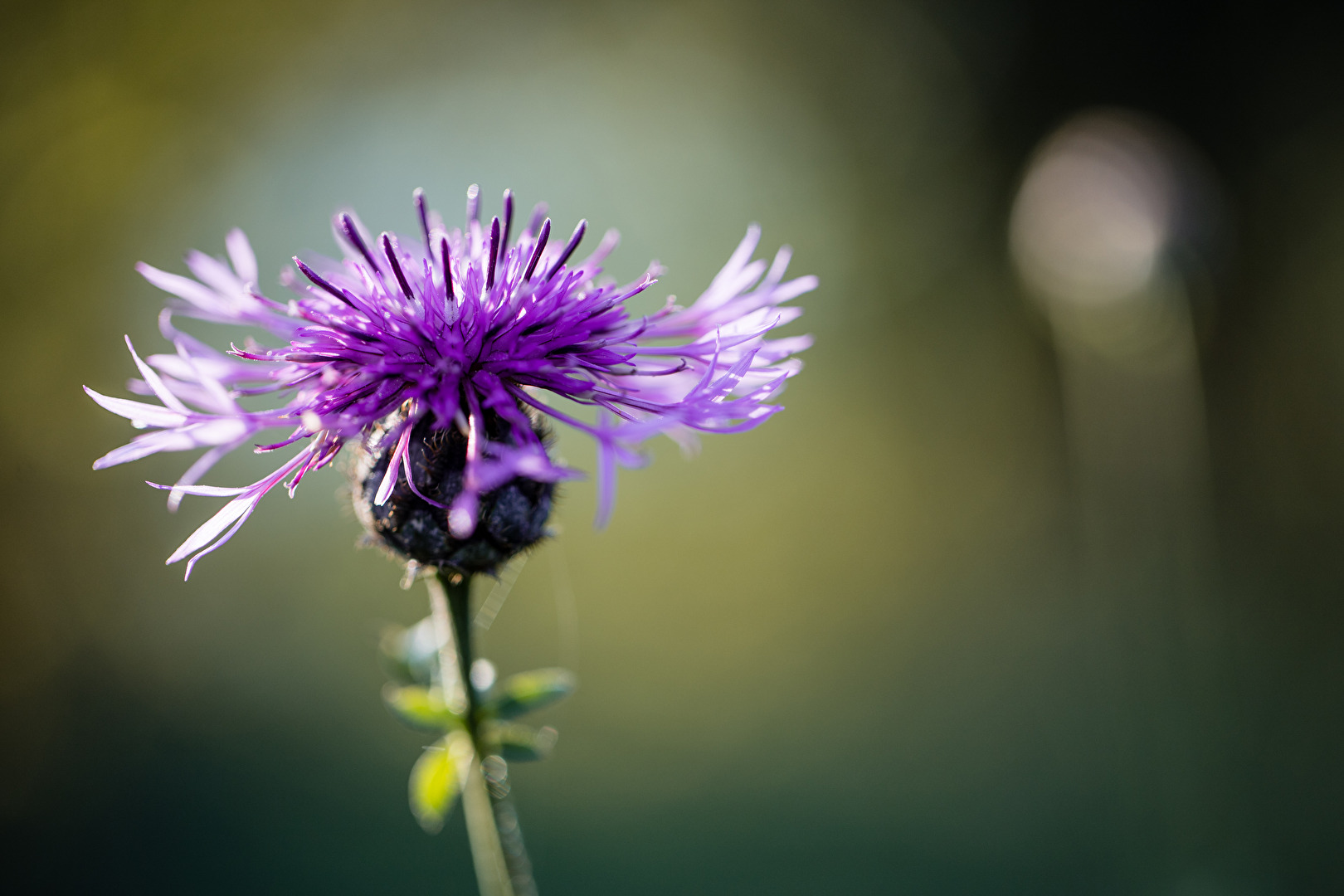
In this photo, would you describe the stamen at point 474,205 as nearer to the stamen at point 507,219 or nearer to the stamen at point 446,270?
the stamen at point 507,219

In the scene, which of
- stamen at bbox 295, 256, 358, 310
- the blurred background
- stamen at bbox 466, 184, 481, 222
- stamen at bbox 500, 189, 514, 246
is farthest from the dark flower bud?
the blurred background

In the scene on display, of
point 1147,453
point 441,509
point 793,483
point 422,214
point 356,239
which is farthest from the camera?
point 793,483

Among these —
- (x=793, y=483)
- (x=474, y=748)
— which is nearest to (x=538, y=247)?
(x=474, y=748)

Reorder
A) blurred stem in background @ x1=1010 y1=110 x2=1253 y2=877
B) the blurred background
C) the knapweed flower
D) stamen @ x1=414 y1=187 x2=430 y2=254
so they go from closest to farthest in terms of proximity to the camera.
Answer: the knapweed flower < stamen @ x1=414 y1=187 x2=430 y2=254 < blurred stem in background @ x1=1010 y1=110 x2=1253 y2=877 < the blurred background

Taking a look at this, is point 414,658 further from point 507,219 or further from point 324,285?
point 507,219

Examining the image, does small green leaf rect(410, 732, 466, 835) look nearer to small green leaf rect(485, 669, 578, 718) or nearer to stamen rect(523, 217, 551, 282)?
small green leaf rect(485, 669, 578, 718)
